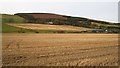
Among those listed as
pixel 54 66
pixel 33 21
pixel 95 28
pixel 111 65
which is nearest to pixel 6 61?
pixel 54 66

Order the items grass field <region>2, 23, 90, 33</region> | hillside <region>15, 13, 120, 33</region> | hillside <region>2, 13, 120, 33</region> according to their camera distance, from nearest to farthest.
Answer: grass field <region>2, 23, 90, 33</region> < hillside <region>2, 13, 120, 33</region> < hillside <region>15, 13, 120, 33</region>

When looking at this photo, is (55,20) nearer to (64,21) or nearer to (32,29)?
(64,21)

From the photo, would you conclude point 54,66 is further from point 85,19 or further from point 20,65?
point 85,19

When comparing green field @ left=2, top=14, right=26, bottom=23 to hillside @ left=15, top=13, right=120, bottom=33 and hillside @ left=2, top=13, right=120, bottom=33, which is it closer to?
hillside @ left=2, top=13, right=120, bottom=33

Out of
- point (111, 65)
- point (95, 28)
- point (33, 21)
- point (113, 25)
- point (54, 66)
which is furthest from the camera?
point (113, 25)

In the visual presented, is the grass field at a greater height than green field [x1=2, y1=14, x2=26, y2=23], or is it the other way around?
green field [x1=2, y1=14, x2=26, y2=23]

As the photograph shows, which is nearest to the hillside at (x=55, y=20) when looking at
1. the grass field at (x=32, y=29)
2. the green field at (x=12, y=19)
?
the green field at (x=12, y=19)

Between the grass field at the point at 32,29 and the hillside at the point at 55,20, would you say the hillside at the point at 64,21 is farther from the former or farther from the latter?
the grass field at the point at 32,29

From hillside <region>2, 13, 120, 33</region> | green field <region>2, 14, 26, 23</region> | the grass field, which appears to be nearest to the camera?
the grass field

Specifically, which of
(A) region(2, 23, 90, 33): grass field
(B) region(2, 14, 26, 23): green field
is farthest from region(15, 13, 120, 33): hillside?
(A) region(2, 23, 90, 33): grass field

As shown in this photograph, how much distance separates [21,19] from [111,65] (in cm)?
5403

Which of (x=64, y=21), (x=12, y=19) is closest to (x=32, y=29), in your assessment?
(x=12, y=19)

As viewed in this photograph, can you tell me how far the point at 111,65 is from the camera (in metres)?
13.1

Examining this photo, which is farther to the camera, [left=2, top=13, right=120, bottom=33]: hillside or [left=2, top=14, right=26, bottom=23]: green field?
[left=2, top=13, right=120, bottom=33]: hillside
